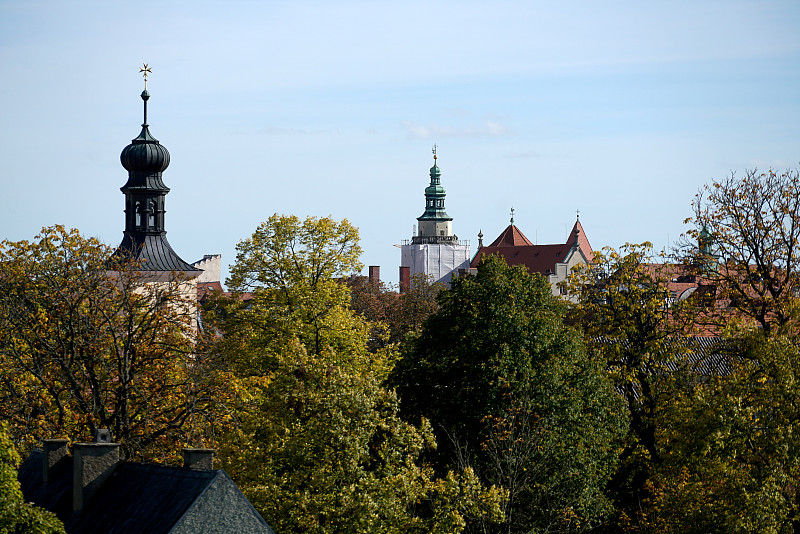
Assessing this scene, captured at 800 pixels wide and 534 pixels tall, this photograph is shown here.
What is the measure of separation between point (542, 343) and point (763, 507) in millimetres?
9980

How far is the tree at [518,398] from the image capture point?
3052cm

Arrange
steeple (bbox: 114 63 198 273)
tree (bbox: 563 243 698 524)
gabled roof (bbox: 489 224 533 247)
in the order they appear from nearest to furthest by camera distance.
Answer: tree (bbox: 563 243 698 524)
steeple (bbox: 114 63 198 273)
gabled roof (bbox: 489 224 533 247)

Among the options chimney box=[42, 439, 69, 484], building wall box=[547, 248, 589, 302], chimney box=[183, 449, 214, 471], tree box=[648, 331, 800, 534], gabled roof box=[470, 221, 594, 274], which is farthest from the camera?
gabled roof box=[470, 221, 594, 274]

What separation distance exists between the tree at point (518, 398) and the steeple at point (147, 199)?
37.7 metres

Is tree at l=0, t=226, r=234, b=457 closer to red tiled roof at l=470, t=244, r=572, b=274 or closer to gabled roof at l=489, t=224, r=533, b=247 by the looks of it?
red tiled roof at l=470, t=244, r=572, b=274

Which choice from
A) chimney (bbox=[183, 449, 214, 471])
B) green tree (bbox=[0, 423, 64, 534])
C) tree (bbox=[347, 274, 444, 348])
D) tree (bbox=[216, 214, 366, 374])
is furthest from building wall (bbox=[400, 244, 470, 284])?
green tree (bbox=[0, 423, 64, 534])

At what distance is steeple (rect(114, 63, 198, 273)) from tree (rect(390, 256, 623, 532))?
37716mm

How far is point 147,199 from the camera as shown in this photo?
70.0m

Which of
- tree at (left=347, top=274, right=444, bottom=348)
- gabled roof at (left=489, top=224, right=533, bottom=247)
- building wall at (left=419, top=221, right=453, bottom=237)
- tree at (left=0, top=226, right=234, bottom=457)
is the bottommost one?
tree at (left=0, top=226, right=234, bottom=457)

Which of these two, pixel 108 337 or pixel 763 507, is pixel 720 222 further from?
pixel 108 337

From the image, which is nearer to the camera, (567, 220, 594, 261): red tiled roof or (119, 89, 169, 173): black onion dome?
(119, 89, 169, 173): black onion dome

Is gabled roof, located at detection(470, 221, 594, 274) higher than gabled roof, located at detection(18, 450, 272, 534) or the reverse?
higher

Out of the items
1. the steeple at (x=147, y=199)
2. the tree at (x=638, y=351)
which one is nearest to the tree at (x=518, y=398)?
→ the tree at (x=638, y=351)

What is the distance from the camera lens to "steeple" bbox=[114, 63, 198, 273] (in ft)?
227
